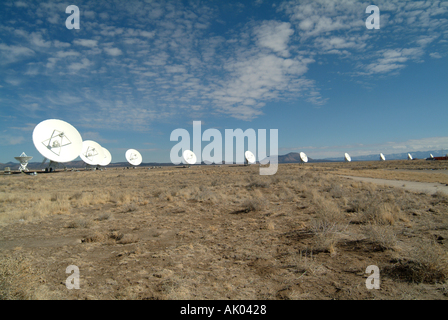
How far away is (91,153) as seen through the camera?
6381cm

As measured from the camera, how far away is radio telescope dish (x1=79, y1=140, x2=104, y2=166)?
62.0m

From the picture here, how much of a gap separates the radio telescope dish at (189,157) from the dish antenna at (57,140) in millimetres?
30278

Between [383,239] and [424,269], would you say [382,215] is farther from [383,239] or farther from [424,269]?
[424,269]

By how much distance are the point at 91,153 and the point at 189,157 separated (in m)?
28.8

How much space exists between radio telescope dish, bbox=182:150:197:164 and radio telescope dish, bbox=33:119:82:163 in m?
30.3

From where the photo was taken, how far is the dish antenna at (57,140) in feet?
125

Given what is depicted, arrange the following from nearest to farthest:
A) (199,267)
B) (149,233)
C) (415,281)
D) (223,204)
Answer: (415,281) < (199,267) < (149,233) < (223,204)

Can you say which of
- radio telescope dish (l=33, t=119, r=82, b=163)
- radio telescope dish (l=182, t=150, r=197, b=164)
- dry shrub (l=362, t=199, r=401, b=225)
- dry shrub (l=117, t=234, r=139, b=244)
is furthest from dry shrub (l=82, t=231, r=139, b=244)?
radio telescope dish (l=182, t=150, r=197, b=164)

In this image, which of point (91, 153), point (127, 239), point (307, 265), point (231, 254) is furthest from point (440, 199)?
point (91, 153)

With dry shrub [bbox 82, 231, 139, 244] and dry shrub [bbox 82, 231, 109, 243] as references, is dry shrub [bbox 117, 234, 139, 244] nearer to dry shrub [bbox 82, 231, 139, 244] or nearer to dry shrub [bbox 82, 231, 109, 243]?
dry shrub [bbox 82, 231, 139, 244]

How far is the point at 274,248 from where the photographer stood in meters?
6.80
